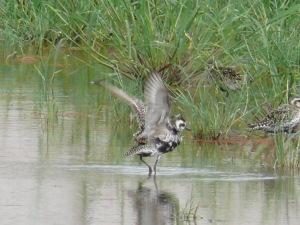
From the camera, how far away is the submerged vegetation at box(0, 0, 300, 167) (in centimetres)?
1373

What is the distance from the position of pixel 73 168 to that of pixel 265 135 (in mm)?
3424

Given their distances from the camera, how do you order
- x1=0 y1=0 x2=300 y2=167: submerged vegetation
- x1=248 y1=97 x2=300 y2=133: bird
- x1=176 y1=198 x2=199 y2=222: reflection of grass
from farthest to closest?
x1=0 y1=0 x2=300 y2=167: submerged vegetation, x1=248 y1=97 x2=300 y2=133: bird, x1=176 y1=198 x2=199 y2=222: reflection of grass

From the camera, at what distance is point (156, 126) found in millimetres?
12000

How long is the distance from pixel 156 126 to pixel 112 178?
1102mm

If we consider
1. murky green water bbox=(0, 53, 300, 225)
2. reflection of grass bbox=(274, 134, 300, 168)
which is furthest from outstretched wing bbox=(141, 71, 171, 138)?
reflection of grass bbox=(274, 134, 300, 168)

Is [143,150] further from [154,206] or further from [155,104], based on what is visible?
[154,206]

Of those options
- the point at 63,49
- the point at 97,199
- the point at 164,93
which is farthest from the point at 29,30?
the point at 97,199

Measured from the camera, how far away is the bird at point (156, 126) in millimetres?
11617

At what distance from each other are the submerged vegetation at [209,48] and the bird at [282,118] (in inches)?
7.7

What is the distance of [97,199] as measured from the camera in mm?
10094

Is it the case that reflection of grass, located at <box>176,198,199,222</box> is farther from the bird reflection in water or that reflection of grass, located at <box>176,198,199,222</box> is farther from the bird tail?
the bird tail

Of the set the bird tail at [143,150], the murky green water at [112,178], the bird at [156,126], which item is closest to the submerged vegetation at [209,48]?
the murky green water at [112,178]

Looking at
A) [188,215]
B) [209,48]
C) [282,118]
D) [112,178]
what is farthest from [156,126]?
[209,48]

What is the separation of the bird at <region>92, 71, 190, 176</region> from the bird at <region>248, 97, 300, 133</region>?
1.80 meters
